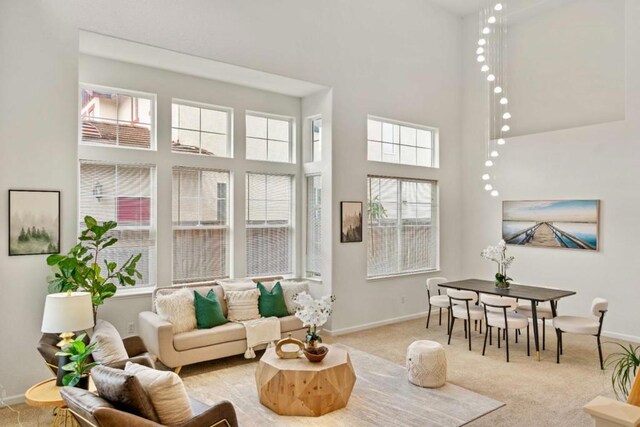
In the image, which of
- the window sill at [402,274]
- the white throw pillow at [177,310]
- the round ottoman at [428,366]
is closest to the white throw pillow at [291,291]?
the white throw pillow at [177,310]

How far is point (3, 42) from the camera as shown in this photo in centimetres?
409

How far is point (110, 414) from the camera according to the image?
221cm

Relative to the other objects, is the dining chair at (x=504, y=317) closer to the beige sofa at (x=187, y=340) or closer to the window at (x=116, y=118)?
the beige sofa at (x=187, y=340)

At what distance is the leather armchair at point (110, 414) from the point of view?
2.21 meters

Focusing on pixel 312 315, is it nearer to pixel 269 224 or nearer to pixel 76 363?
pixel 76 363

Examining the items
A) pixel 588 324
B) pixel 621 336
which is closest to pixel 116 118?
pixel 588 324

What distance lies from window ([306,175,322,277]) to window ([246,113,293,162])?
2.06ft

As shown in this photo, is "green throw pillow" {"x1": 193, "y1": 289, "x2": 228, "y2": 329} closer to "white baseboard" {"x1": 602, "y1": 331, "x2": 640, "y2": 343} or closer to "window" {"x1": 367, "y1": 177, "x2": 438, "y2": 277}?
"window" {"x1": 367, "y1": 177, "x2": 438, "y2": 277}

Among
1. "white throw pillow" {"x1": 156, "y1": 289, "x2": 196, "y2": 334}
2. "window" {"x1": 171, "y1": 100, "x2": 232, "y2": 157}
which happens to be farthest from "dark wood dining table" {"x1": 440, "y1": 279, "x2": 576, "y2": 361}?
"window" {"x1": 171, "y1": 100, "x2": 232, "y2": 157}

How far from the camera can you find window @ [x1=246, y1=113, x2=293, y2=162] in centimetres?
664

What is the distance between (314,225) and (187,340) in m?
2.84

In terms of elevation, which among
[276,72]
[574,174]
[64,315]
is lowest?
[64,315]

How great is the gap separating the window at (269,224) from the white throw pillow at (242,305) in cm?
105

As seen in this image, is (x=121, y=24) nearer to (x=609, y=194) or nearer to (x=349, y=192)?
(x=349, y=192)
